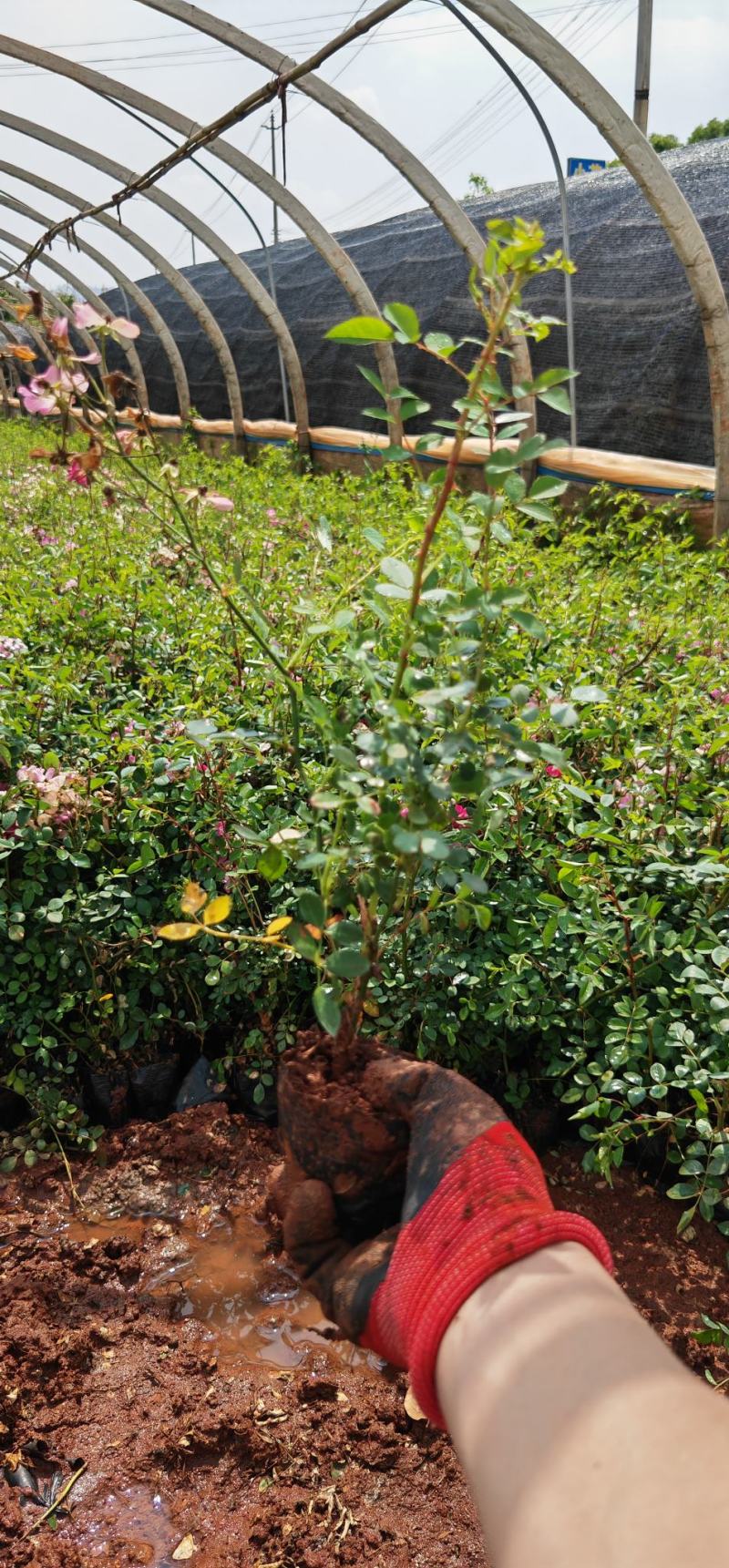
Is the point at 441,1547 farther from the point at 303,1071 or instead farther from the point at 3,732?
the point at 3,732

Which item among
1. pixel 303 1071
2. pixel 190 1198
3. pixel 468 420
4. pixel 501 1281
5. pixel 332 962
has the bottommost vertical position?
pixel 190 1198

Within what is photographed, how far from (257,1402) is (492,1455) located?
3.72 ft

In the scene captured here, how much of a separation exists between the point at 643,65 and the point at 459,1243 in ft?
21.4

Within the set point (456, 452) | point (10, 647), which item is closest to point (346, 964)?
point (456, 452)

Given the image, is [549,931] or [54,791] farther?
[54,791]

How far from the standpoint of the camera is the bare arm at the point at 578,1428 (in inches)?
28.7

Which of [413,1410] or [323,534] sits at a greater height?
[323,534]

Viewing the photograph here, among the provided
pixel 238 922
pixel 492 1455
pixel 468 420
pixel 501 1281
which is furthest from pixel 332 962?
pixel 238 922

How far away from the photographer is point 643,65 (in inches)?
219

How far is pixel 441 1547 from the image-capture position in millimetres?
1586

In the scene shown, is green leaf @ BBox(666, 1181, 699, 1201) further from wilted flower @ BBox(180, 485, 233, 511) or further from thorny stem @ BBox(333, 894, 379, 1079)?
wilted flower @ BBox(180, 485, 233, 511)

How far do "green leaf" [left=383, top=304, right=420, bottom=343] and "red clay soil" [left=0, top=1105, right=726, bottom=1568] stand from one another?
5.76 feet

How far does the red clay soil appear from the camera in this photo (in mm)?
1616

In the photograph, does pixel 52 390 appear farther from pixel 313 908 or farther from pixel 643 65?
pixel 643 65
